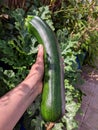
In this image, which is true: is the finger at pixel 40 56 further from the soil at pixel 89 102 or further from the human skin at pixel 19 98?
the soil at pixel 89 102

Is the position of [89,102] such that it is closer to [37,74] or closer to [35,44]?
[35,44]

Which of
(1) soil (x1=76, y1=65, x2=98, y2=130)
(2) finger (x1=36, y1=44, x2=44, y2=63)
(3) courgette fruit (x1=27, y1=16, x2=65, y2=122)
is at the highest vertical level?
(2) finger (x1=36, y1=44, x2=44, y2=63)

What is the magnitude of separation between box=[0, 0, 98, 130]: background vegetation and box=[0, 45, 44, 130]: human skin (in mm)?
385

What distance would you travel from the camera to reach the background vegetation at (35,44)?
1.99 m

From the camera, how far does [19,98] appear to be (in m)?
1.30

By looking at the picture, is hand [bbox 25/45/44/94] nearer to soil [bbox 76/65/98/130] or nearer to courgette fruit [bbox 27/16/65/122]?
courgette fruit [bbox 27/16/65/122]

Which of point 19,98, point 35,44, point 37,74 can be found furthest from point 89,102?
point 19,98

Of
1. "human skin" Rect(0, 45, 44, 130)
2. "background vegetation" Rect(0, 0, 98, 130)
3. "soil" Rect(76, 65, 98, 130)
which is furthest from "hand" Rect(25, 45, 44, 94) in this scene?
"soil" Rect(76, 65, 98, 130)

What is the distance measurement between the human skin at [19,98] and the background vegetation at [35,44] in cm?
38

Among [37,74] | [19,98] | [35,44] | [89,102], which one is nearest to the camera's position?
[19,98]

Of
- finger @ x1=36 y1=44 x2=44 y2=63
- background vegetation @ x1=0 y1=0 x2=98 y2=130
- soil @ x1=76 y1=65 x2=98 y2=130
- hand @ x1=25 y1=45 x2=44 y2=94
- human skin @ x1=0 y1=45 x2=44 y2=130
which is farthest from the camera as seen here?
soil @ x1=76 y1=65 x2=98 y2=130

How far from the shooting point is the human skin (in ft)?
3.77

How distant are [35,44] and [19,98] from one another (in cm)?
99

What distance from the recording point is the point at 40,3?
2.78 meters
